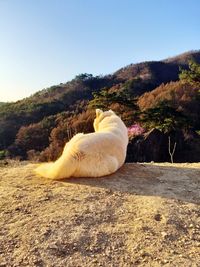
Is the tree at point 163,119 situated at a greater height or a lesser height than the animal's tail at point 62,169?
lesser

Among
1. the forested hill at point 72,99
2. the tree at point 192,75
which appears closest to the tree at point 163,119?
the forested hill at point 72,99


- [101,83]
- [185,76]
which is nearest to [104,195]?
[185,76]

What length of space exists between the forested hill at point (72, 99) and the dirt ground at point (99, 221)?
1545 cm

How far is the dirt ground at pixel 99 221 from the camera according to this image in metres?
4.87

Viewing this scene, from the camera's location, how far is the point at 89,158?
7328 millimetres

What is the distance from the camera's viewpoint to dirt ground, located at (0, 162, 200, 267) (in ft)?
16.0

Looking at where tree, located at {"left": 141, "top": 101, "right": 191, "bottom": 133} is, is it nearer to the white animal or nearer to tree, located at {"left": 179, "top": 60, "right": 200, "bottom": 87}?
tree, located at {"left": 179, "top": 60, "right": 200, "bottom": 87}

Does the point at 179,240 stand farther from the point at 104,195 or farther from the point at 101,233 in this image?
the point at 104,195

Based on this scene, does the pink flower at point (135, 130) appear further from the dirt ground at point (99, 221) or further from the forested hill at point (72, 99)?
the dirt ground at point (99, 221)

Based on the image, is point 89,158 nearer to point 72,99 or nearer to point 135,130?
point 135,130

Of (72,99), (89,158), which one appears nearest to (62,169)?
(89,158)

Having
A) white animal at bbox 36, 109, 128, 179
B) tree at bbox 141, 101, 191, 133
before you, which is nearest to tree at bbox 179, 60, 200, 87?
tree at bbox 141, 101, 191, 133

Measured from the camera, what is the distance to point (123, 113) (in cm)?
2423

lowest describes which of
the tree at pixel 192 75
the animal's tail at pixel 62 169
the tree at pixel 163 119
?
the tree at pixel 163 119
